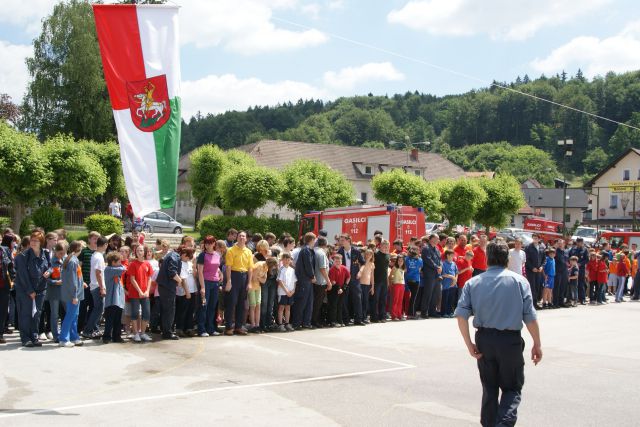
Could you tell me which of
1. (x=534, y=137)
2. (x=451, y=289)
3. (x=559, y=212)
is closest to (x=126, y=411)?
(x=451, y=289)

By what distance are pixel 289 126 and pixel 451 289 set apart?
136m

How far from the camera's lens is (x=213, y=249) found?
12.9 m

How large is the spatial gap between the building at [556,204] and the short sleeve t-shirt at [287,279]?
315ft

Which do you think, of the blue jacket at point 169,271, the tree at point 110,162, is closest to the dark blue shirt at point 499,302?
the blue jacket at point 169,271

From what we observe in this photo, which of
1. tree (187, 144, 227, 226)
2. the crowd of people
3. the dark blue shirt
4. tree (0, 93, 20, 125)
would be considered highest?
tree (0, 93, 20, 125)

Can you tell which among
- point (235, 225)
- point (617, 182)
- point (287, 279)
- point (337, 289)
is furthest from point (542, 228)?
point (617, 182)

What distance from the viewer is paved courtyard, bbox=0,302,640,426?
6887 millimetres

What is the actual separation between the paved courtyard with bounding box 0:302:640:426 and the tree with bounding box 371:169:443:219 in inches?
1460

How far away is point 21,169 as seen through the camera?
106 feet

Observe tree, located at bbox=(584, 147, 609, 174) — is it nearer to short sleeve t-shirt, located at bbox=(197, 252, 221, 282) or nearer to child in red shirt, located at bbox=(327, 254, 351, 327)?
child in red shirt, located at bbox=(327, 254, 351, 327)

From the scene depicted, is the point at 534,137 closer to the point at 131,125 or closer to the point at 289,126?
the point at 289,126

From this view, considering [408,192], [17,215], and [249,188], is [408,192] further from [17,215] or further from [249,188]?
[17,215]

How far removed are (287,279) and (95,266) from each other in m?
3.86

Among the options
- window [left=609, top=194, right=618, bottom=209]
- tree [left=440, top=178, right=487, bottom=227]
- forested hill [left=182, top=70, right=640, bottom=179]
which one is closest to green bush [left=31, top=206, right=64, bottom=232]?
tree [left=440, top=178, right=487, bottom=227]
